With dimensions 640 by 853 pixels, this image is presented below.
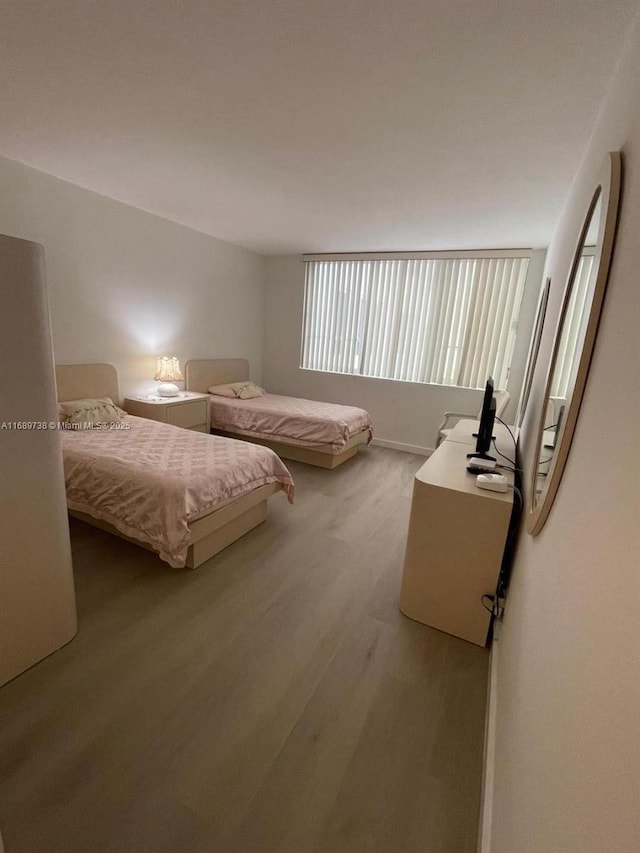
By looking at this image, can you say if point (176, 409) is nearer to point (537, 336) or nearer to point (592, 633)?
point (537, 336)

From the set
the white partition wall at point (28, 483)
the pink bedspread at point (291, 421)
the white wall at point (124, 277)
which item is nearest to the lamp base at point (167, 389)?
the white wall at point (124, 277)

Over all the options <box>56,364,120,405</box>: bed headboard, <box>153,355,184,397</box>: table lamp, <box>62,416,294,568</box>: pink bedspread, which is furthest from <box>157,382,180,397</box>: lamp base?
<box>62,416,294,568</box>: pink bedspread

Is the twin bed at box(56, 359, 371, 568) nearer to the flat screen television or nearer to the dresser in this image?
the dresser

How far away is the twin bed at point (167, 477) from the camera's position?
203 cm

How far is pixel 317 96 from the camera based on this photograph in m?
1.60

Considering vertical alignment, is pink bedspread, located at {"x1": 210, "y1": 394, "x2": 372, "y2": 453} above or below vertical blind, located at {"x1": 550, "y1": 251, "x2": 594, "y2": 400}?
below

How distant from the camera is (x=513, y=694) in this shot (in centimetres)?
109

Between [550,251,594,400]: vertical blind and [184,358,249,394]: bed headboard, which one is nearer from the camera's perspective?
[550,251,594,400]: vertical blind

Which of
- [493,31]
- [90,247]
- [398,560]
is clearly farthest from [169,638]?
[90,247]

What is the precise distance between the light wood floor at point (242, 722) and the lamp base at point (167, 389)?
6.51ft

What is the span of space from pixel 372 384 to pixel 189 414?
7.65 ft

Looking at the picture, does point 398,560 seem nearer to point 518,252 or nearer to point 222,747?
point 222,747

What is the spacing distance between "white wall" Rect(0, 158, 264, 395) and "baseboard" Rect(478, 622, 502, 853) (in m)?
3.64

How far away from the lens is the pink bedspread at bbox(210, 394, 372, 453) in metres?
3.76
